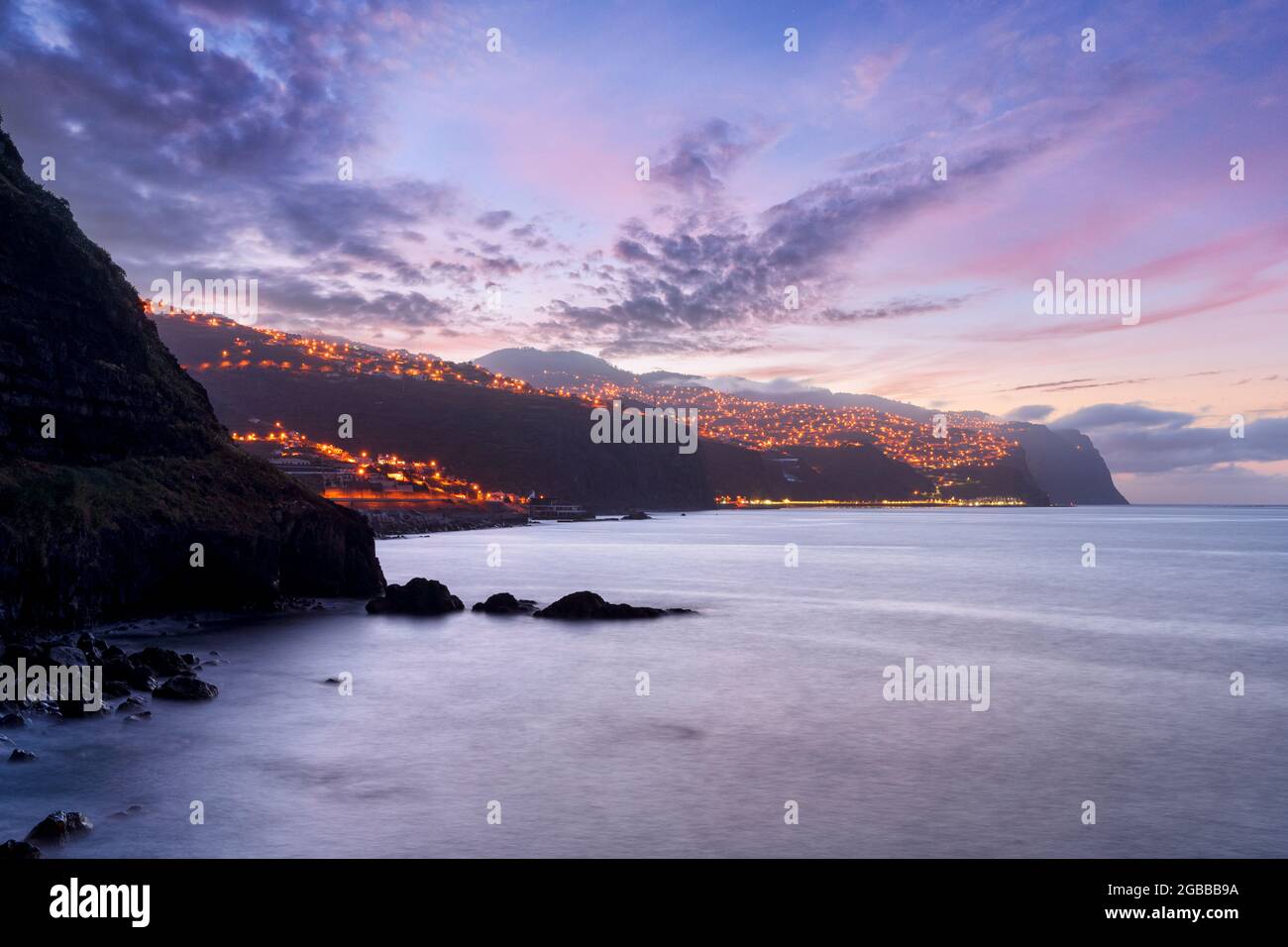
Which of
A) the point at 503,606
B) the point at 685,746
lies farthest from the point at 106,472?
the point at 685,746

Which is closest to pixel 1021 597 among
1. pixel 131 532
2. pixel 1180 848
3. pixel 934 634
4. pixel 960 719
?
pixel 934 634

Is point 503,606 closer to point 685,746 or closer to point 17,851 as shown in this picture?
point 685,746

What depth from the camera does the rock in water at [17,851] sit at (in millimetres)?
9781

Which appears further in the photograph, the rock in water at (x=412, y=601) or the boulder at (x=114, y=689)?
the rock in water at (x=412, y=601)

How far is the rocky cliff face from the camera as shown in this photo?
24500 mm

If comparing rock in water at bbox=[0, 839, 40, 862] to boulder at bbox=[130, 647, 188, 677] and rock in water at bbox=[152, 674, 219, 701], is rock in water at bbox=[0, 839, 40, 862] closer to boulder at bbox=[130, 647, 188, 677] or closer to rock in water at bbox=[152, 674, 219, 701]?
rock in water at bbox=[152, 674, 219, 701]

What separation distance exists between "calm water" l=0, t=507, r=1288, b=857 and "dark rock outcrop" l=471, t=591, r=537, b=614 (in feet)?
5.07

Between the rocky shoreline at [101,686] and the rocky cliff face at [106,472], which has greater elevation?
the rocky cliff face at [106,472]

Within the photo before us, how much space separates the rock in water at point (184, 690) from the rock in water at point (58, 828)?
785cm

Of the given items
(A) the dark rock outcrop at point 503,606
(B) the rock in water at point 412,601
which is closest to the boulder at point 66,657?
(B) the rock in water at point 412,601

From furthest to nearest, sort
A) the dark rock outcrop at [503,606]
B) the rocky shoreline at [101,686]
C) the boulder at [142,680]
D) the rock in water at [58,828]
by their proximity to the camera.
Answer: the dark rock outcrop at [503,606]
the boulder at [142,680]
the rocky shoreline at [101,686]
the rock in water at [58,828]

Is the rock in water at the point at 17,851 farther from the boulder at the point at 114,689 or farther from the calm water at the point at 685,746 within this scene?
the boulder at the point at 114,689

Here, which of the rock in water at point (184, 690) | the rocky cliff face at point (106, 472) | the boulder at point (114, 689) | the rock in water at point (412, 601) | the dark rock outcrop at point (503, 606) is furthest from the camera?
the dark rock outcrop at point (503, 606)

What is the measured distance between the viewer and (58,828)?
10.8 m
